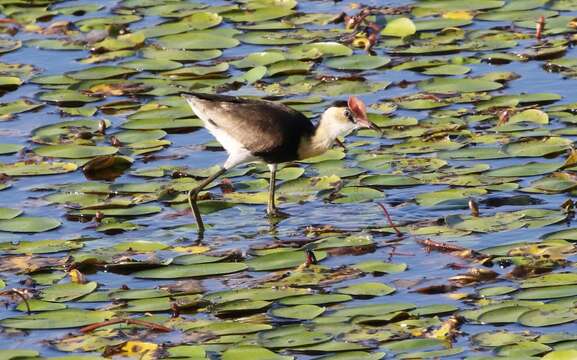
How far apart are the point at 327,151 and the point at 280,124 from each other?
0.97 metres

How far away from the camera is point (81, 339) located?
889 centimetres

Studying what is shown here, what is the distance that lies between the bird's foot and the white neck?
17.5 inches

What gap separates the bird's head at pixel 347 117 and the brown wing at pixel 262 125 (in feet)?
0.54

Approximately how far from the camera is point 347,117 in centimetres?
1145

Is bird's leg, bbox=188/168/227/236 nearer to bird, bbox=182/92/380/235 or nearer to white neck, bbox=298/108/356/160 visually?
bird, bbox=182/92/380/235

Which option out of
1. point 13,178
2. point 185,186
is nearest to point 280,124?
point 185,186

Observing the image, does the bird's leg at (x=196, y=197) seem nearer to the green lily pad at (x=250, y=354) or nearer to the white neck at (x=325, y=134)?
the white neck at (x=325, y=134)

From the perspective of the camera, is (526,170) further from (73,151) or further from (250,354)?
Answer: (250,354)

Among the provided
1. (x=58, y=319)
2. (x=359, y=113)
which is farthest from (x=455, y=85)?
(x=58, y=319)

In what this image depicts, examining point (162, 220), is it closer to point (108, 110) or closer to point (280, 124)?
point (280, 124)

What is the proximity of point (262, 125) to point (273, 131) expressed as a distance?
3.6 inches

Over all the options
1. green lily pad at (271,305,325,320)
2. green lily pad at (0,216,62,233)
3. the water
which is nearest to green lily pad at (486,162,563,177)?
the water

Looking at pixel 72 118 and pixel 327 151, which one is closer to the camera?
pixel 327 151

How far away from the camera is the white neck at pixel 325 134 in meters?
11.4
